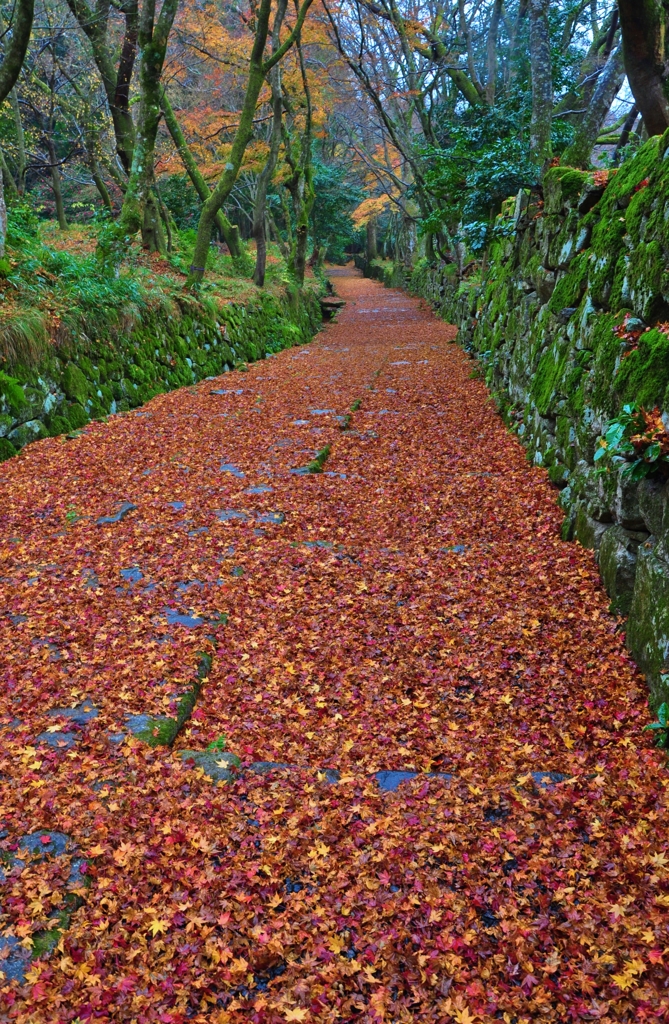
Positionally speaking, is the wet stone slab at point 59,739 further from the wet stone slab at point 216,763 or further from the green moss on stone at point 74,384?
the green moss on stone at point 74,384

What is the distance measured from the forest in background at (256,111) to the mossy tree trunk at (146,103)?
0.03 m

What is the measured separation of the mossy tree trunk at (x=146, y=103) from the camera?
1013 cm

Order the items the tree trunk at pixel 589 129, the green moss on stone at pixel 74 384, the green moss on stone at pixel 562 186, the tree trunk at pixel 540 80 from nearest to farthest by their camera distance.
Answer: the green moss on stone at pixel 562 186, the tree trunk at pixel 589 129, the green moss on stone at pixel 74 384, the tree trunk at pixel 540 80

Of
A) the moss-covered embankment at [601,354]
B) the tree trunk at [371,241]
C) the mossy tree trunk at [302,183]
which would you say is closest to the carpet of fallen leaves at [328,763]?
the moss-covered embankment at [601,354]

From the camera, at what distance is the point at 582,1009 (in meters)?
1.88

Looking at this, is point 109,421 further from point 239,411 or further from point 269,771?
point 269,771

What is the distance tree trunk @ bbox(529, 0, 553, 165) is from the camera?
834 centimetres

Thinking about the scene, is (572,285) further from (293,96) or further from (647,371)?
(293,96)

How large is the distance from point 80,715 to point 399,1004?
A: 1.95 meters

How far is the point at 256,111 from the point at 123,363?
1176 centimetres

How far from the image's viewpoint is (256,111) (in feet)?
55.3

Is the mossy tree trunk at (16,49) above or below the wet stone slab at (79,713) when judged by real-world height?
above

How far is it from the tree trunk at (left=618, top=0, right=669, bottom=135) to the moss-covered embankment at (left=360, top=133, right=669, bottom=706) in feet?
1.77

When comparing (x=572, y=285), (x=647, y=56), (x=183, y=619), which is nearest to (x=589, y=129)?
(x=647, y=56)
